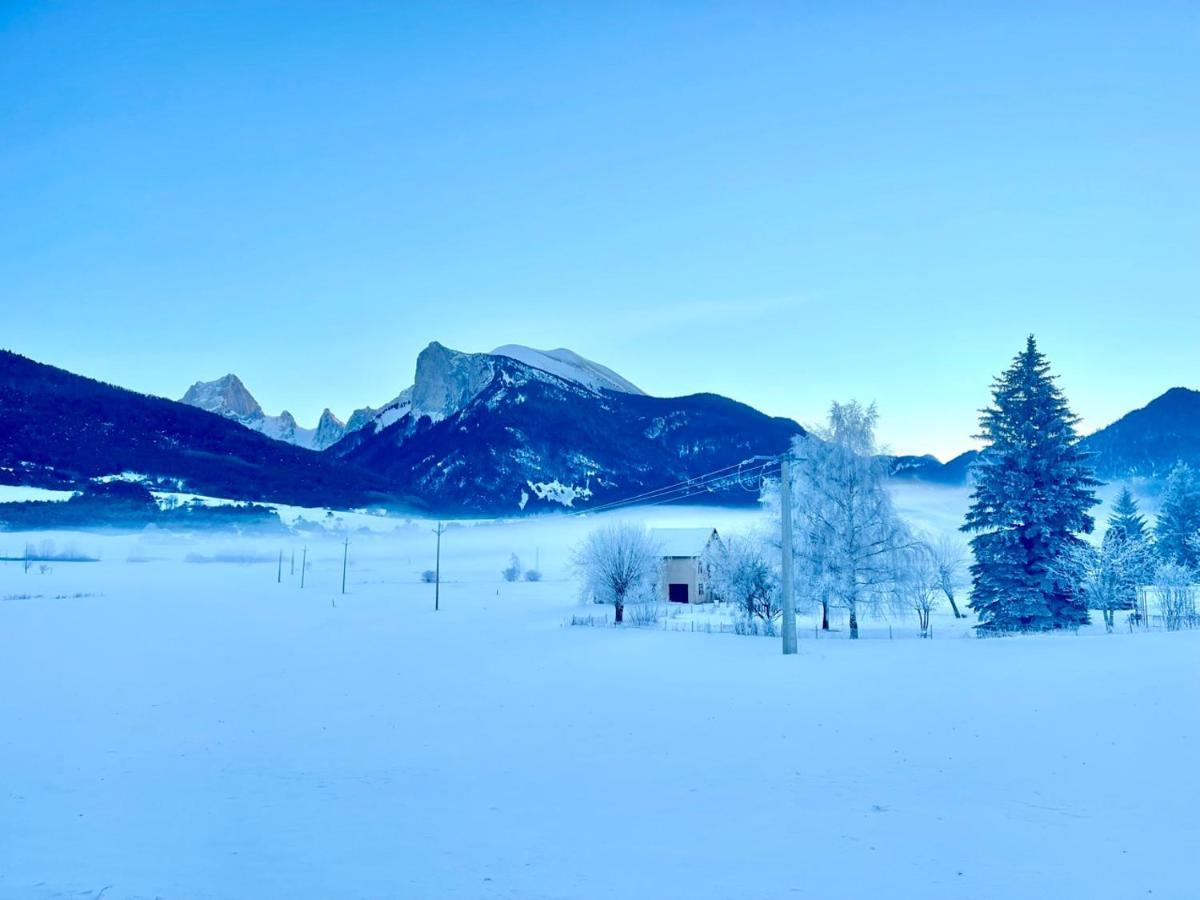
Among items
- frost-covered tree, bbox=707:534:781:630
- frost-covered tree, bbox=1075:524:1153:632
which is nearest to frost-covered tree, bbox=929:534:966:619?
frost-covered tree, bbox=1075:524:1153:632

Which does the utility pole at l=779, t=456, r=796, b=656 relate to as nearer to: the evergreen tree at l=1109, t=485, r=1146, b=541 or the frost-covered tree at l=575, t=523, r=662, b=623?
the frost-covered tree at l=575, t=523, r=662, b=623

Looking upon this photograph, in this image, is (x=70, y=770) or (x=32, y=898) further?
(x=70, y=770)

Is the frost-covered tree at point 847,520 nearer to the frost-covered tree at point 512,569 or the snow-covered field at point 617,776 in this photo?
the snow-covered field at point 617,776

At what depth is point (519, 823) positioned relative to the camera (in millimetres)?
11375

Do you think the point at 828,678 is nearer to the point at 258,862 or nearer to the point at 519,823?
the point at 519,823

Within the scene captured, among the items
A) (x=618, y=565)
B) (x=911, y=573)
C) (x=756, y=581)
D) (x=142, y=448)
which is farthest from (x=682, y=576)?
(x=142, y=448)

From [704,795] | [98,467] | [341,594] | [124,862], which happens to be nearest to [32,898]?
[124,862]

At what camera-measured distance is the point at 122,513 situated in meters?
116

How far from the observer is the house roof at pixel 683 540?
78000 millimetres

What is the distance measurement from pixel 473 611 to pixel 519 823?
6123 cm

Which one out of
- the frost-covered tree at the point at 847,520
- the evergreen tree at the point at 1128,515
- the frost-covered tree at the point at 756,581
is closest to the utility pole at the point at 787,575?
the frost-covered tree at the point at 847,520

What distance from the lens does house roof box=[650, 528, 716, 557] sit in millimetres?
78000

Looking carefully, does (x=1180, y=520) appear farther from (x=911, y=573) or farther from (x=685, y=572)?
(x=685, y=572)

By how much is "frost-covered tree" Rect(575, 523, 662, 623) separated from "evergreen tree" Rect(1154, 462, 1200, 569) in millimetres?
39636
